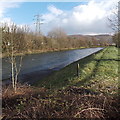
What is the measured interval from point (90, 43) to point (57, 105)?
3513 inches

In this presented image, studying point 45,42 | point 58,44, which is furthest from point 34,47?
point 58,44

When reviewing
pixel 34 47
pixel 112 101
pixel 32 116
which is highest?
pixel 34 47

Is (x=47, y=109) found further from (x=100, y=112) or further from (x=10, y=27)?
(x=10, y=27)

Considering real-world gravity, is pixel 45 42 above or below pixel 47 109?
above

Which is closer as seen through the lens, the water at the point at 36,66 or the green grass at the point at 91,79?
the green grass at the point at 91,79

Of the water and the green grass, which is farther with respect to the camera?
Result: the water

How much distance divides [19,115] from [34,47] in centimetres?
4314

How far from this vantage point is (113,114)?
318cm

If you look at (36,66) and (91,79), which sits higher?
(91,79)

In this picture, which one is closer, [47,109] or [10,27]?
[47,109]

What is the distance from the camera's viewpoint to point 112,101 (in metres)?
3.59

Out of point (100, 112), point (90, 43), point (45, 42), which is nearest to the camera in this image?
point (100, 112)

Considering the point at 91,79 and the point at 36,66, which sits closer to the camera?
the point at 91,79

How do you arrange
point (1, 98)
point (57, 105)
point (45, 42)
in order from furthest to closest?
point (45, 42) → point (1, 98) → point (57, 105)
